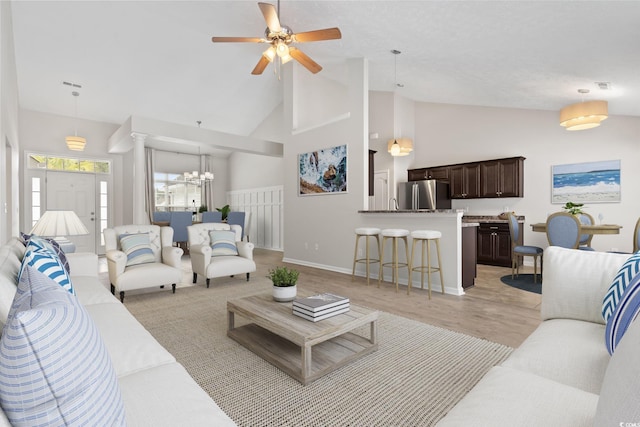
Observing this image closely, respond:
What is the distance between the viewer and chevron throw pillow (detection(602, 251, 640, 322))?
1288 millimetres

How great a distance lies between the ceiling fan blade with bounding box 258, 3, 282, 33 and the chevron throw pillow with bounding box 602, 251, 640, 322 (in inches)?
120

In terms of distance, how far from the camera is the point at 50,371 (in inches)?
23.8

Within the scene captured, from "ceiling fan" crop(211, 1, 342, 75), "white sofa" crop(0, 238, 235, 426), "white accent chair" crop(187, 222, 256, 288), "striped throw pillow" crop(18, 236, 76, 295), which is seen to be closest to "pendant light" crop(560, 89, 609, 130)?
"ceiling fan" crop(211, 1, 342, 75)

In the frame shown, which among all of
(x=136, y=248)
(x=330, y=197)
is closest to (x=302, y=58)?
Answer: (x=330, y=197)

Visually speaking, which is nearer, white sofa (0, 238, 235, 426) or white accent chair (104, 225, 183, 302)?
white sofa (0, 238, 235, 426)

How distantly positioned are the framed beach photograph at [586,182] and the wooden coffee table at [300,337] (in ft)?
16.6

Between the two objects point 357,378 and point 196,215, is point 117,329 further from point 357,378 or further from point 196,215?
point 196,215

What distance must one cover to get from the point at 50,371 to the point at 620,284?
6.39 feet

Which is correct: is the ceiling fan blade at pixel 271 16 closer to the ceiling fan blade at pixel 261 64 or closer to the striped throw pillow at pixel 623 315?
the ceiling fan blade at pixel 261 64

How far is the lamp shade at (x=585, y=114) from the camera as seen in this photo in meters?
3.73

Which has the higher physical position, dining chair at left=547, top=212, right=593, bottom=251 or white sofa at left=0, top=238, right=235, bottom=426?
dining chair at left=547, top=212, right=593, bottom=251

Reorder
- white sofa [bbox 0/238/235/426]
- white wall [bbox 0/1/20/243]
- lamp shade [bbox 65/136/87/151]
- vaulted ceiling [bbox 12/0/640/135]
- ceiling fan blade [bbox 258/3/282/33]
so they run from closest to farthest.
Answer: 1. white sofa [bbox 0/238/235/426]
2. white wall [bbox 0/1/20/243]
3. ceiling fan blade [bbox 258/3/282/33]
4. vaulted ceiling [bbox 12/0/640/135]
5. lamp shade [bbox 65/136/87/151]

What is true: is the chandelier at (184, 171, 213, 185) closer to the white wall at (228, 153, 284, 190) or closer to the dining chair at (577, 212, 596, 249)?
the white wall at (228, 153, 284, 190)

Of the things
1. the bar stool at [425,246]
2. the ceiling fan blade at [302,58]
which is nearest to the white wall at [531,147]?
the bar stool at [425,246]
